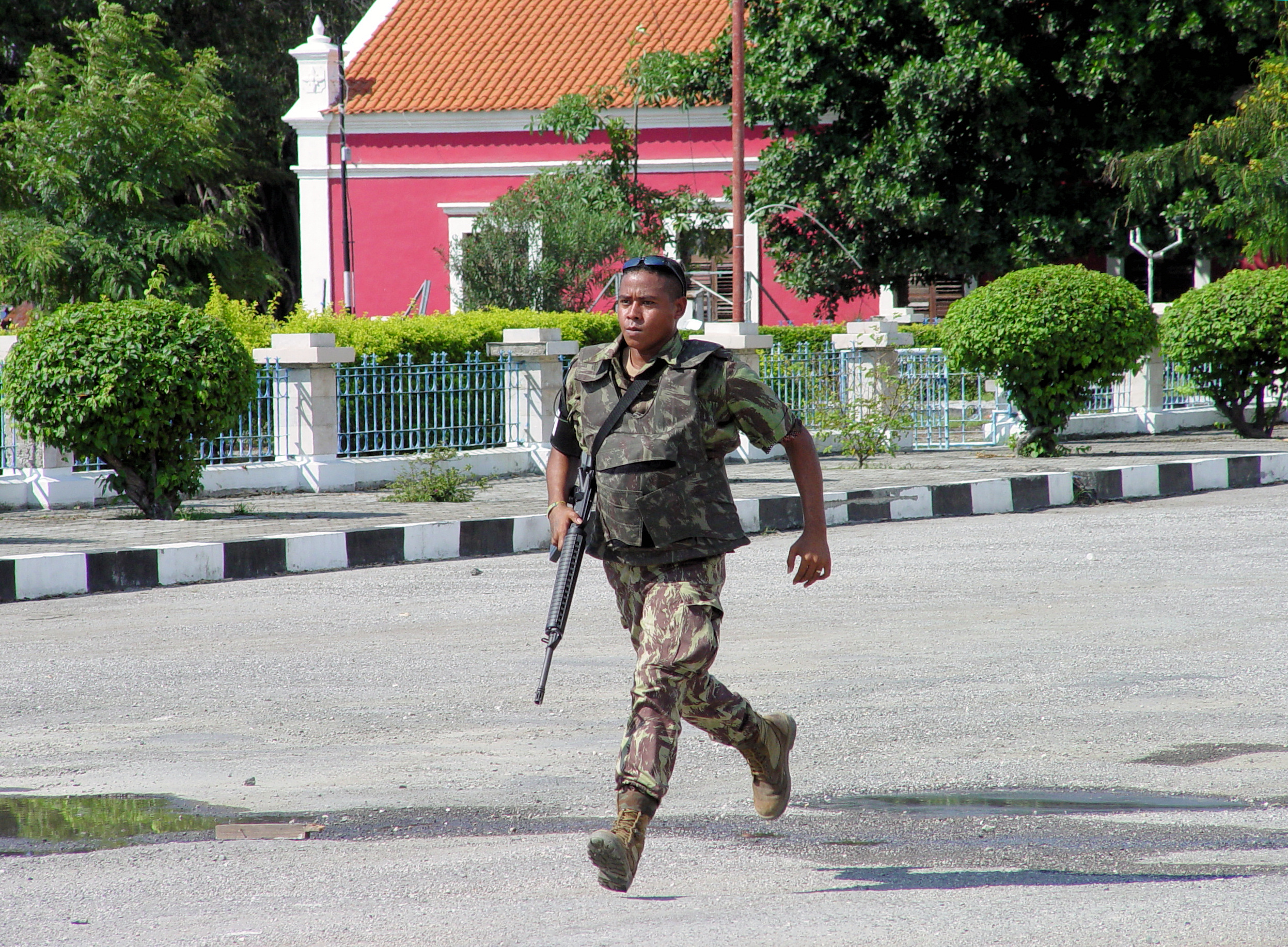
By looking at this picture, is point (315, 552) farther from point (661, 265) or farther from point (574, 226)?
point (574, 226)

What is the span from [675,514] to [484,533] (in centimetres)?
695

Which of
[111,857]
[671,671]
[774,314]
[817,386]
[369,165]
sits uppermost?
[369,165]

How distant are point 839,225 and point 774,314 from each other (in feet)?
11.2

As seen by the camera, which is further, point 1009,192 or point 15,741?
point 1009,192

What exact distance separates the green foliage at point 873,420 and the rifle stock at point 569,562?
1136 cm

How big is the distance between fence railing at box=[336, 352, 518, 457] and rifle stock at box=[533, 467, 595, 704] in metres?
10.0

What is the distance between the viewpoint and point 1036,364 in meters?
14.7

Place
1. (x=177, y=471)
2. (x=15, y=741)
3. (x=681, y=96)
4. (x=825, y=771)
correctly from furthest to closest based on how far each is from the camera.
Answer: (x=681, y=96) → (x=177, y=471) → (x=15, y=741) → (x=825, y=771)

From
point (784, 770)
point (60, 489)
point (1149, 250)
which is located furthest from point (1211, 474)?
point (1149, 250)

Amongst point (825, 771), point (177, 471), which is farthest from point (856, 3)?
point (825, 771)

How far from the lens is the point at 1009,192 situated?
24062 millimetres

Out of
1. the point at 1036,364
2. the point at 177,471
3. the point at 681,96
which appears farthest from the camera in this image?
the point at 681,96

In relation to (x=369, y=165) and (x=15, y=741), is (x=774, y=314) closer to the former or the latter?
(x=369, y=165)

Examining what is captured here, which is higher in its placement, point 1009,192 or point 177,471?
point 1009,192
